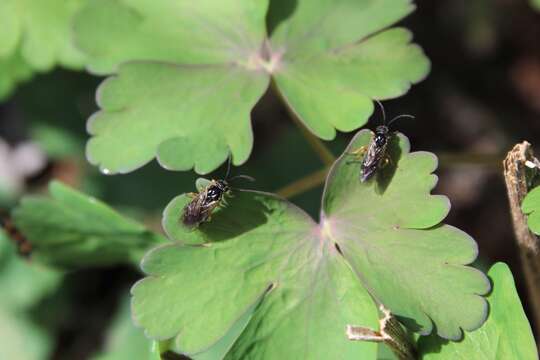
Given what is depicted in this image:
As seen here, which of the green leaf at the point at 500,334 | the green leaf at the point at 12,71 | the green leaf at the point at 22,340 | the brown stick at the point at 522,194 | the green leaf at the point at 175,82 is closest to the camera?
the green leaf at the point at 500,334

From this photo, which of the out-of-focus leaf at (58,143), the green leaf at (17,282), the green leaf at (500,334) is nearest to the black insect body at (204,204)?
the green leaf at (500,334)

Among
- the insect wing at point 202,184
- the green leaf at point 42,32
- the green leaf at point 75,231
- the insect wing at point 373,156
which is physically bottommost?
the green leaf at point 75,231

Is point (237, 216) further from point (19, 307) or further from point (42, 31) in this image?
point (19, 307)

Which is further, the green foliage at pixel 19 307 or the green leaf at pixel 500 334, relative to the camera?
the green foliage at pixel 19 307

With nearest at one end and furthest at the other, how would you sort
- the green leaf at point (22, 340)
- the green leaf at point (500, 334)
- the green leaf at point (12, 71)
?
the green leaf at point (500, 334) → the green leaf at point (12, 71) → the green leaf at point (22, 340)

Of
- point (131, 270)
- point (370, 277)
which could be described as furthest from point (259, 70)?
point (131, 270)

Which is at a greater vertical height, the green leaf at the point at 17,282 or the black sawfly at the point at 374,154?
the black sawfly at the point at 374,154

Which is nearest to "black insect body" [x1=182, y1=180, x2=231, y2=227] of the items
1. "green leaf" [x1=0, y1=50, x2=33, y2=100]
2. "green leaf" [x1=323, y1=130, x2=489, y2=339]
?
"green leaf" [x1=323, y1=130, x2=489, y2=339]

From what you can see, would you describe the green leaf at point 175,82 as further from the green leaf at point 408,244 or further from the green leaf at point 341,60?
the green leaf at point 408,244
